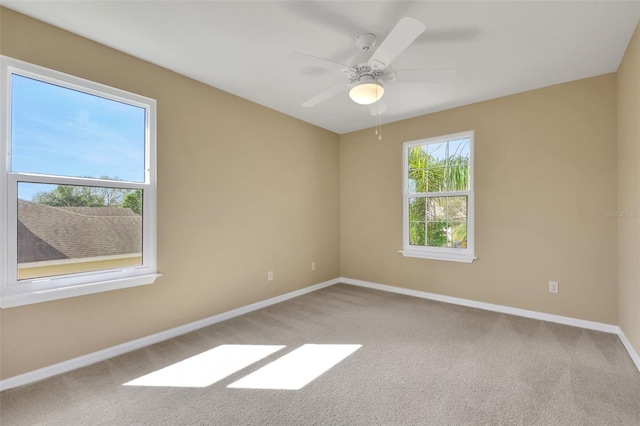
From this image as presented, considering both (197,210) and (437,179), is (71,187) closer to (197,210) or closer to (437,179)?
(197,210)

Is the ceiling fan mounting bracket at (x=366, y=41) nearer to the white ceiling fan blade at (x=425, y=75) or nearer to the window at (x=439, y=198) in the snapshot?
the white ceiling fan blade at (x=425, y=75)

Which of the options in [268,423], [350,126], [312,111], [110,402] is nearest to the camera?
[268,423]

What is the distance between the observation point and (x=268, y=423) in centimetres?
159

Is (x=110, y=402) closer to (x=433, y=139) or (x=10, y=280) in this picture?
(x=10, y=280)

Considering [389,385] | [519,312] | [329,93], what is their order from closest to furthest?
[389,385] < [329,93] < [519,312]

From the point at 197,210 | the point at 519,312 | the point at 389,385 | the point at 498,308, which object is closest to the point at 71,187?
the point at 197,210

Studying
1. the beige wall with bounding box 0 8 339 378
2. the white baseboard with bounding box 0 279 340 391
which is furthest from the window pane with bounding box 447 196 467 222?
the white baseboard with bounding box 0 279 340 391

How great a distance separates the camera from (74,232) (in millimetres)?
2186

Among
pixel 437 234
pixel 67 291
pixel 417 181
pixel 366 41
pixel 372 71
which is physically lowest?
pixel 67 291

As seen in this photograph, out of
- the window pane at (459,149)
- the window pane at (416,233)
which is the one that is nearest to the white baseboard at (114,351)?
the window pane at (416,233)

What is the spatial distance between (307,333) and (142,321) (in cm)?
147

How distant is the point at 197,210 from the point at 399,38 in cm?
234

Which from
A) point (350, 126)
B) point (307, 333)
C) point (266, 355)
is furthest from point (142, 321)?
point (350, 126)

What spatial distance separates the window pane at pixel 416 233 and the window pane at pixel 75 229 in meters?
3.29
